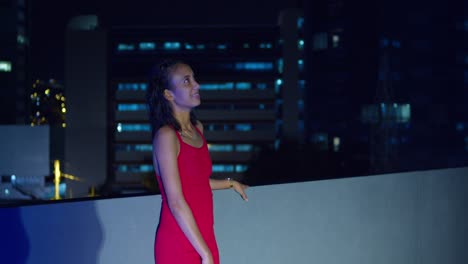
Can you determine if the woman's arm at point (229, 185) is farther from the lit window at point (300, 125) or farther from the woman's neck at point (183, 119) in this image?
the lit window at point (300, 125)

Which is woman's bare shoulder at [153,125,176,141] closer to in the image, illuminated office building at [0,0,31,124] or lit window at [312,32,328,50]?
lit window at [312,32,328,50]

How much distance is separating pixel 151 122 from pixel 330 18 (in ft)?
204

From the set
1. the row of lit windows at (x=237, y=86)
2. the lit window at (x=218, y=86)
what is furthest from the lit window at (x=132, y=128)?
the row of lit windows at (x=237, y=86)

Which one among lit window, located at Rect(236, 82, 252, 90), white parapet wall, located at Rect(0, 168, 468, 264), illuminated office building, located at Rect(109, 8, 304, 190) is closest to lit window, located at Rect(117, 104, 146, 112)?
illuminated office building, located at Rect(109, 8, 304, 190)

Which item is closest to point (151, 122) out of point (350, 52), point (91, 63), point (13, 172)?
point (350, 52)

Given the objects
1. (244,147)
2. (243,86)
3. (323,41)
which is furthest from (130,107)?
(323,41)

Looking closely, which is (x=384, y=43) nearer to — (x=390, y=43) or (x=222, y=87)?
(x=390, y=43)

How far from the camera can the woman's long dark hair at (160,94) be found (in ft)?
5.09

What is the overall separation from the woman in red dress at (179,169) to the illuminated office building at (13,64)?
86087 mm

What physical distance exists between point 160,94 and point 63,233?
1.93 ft

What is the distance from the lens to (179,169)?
1.51 meters

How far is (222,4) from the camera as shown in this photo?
60812 mm

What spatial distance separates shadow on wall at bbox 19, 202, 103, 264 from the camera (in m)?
1.76

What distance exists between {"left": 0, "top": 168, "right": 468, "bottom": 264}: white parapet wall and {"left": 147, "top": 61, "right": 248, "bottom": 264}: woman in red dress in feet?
1.36
